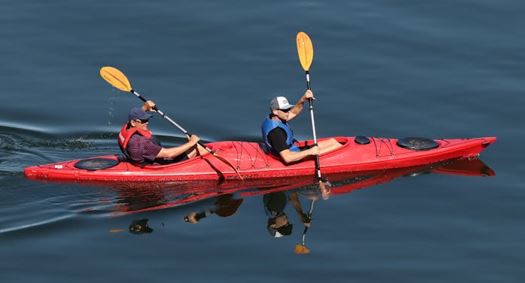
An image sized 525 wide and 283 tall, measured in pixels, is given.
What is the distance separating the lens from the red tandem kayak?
14102mm

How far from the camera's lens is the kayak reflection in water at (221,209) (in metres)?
13.4

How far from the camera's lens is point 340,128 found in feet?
52.2

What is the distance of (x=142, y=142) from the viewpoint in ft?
45.6

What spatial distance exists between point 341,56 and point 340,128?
99.4 inches

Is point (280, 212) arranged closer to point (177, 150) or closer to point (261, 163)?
point (261, 163)

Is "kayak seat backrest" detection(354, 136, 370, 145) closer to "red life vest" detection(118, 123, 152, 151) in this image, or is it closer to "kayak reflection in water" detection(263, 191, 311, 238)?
"kayak reflection in water" detection(263, 191, 311, 238)

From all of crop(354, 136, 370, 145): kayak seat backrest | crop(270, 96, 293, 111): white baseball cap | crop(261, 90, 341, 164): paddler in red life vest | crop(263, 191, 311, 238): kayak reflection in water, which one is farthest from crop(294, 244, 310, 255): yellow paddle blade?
crop(354, 136, 370, 145): kayak seat backrest

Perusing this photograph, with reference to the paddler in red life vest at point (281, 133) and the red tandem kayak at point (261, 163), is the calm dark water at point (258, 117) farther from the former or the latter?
the paddler in red life vest at point (281, 133)

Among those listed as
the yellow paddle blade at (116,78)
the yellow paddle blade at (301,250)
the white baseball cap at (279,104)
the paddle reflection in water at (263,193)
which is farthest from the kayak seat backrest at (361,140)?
the yellow paddle blade at (116,78)

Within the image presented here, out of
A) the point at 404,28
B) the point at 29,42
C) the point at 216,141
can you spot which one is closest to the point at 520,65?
the point at 404,28

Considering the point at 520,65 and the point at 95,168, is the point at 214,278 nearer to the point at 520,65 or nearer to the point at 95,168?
the point at 95,168

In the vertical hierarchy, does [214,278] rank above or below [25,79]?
below

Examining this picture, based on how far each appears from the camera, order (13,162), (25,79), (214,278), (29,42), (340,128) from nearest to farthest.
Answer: (214,278) < (13,162) < (340,128) < (25,79) < (29,42)

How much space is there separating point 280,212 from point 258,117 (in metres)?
2.76
